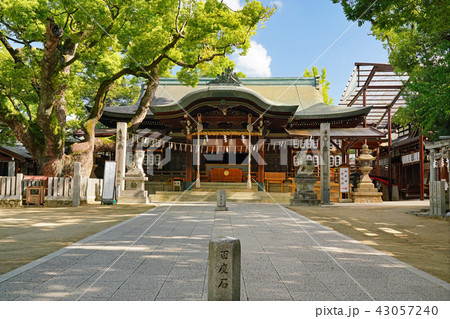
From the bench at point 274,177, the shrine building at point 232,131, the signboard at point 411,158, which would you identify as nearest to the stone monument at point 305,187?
the shrine building at point 232,131

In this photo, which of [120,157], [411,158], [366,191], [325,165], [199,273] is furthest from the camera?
[411,158]

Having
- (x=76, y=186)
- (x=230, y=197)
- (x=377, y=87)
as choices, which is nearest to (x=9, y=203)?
(x=76, y=186)

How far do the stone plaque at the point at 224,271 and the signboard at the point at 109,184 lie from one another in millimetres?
11888

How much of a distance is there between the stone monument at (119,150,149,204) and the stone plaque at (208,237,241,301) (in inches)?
498

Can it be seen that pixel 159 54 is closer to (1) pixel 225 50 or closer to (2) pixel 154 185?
(1) pixel 225 50

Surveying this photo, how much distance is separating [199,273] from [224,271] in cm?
136

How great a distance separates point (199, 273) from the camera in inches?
144

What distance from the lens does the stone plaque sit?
2410 mm

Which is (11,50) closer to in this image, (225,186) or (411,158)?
(225,186)

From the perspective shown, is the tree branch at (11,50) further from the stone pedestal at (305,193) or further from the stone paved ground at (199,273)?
the stone pedestal at (305,193)

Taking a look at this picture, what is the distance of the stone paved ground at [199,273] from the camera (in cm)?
303

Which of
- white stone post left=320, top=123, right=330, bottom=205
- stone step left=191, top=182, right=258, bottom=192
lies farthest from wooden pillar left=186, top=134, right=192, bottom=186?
white stone post left=320, top=123, right=330, bottom=205

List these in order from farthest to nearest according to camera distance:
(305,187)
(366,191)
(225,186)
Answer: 1. (225,186)
2. (366,191)
3. (305,187)

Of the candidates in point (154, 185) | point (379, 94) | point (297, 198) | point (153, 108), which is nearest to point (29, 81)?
point (153, 108)
